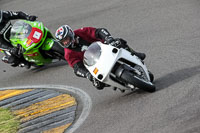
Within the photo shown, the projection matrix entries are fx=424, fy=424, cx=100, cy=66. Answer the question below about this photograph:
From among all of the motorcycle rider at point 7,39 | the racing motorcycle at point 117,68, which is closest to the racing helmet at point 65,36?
the racing motorcycle at point 117,68

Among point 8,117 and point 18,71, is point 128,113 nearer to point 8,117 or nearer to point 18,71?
point 8,117

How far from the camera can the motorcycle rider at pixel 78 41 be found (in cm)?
803

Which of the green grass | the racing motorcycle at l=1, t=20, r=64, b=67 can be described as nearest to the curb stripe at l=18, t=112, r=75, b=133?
the green grass

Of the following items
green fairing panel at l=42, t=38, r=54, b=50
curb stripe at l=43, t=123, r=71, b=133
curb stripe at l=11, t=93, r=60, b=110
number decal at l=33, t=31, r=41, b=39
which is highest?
number decal at l=33, t=31, r=41, b=39

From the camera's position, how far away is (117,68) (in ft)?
23.8

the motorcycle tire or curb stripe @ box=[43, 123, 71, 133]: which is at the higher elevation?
the motorcycle tire

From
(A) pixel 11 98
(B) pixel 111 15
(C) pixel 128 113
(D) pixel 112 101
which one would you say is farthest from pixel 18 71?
(C) pixel 128 113

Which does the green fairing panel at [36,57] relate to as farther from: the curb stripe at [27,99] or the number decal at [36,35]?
the curb stripe at [27,99]

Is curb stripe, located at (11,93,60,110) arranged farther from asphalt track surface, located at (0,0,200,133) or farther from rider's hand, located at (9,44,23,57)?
rider's hand, located at (9,44,23,57)

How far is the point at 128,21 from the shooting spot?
39.4 ft

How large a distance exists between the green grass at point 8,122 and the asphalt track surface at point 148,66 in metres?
1.42

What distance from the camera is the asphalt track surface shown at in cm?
643

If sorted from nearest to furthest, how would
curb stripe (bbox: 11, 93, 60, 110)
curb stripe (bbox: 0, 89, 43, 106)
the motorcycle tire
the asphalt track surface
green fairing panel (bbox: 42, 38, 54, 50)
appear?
the asphalt track surface < the motorcycle tire < curb stripe (bbox: 11, 93, 60, 110) < curb stripe (bbox: 0, 89, 43, 106) < green fairing panel (bbox: 42, 38, 54, 50)

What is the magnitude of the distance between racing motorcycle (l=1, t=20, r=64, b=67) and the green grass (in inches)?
82.3
